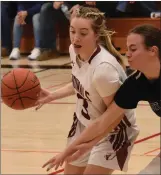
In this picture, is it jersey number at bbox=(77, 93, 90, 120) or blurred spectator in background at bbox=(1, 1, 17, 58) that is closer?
jersey number at bbox=(77, 93, 90, 120)

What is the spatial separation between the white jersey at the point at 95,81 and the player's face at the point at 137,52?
29 centimetres

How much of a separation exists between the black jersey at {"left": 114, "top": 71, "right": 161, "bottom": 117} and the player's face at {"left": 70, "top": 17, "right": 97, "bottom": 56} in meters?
0.36

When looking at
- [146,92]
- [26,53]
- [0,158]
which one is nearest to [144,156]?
[0,158]

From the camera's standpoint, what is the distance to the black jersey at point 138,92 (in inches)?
99.0

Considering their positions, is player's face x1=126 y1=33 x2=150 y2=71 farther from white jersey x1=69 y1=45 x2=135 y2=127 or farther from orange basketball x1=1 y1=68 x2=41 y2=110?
orange basketball x1=1 y1=68 x2=41 y2=110

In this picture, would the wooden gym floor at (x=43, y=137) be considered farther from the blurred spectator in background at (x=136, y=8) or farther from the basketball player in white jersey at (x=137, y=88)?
the blurred spectator in background at (x=136, y=8)

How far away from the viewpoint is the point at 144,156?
4184 millimetres

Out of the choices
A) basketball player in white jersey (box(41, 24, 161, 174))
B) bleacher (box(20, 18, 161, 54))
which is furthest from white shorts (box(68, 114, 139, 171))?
bleacher (box(20, 18, 161, 54))

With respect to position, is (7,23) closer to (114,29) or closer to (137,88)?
(114,29)

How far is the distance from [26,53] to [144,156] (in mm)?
5844

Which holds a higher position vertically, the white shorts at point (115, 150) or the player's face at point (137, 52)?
the player's face at point (137, 52)

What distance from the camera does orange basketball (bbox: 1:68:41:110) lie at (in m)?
3.16

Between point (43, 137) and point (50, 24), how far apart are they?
4.37m

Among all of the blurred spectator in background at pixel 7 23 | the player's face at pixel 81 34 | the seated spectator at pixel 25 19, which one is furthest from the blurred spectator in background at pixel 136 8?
the player's face at pixel 81 34
